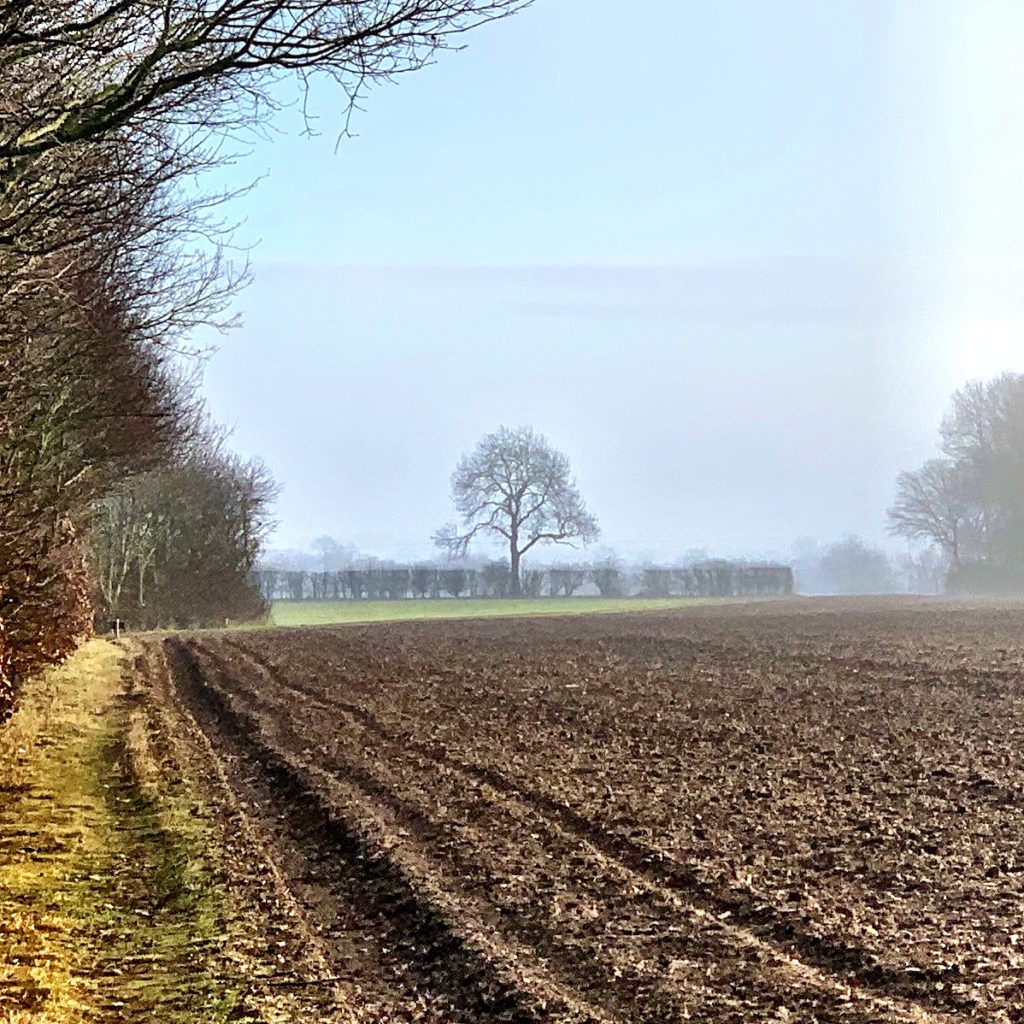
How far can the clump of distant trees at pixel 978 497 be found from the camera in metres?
87.6

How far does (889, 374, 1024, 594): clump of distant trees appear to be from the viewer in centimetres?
8756

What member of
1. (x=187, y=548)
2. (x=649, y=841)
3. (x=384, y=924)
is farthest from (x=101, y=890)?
(x=187, y=548)

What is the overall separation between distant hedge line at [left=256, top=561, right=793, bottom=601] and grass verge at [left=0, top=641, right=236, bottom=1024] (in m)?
73.3

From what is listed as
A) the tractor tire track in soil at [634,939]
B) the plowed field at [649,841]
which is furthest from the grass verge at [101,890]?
the tractor tire track in soil at [634,939]

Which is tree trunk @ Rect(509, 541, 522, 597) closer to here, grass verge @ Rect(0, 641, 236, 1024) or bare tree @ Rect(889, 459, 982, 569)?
bare tree @ Rect(889, 459, 982, 569)

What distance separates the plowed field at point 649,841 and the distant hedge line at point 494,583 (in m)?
67.5

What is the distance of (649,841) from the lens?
9742 mm

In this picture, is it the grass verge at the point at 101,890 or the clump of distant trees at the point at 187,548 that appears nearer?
the grass verge at the point at 101,890

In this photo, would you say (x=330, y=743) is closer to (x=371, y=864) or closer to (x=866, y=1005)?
(x=371, y=864)

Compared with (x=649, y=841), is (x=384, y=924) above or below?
below

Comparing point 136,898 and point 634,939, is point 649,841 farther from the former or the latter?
point 136,898

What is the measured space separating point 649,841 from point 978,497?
3390 inches

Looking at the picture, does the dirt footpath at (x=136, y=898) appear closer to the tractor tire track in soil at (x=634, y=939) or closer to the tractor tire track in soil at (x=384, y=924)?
the tractor tire track in soil at (x=384, y=924)

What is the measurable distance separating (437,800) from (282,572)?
80.2 m
